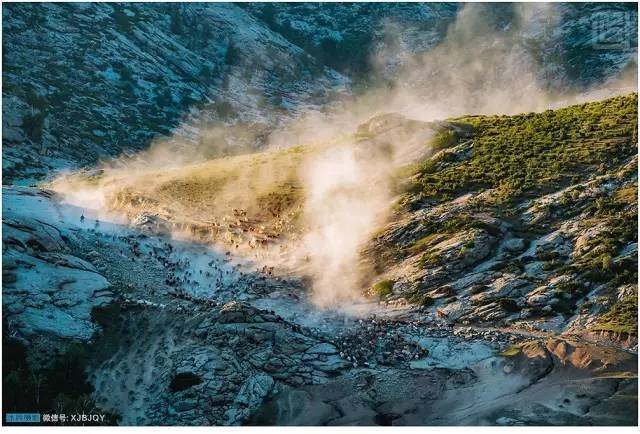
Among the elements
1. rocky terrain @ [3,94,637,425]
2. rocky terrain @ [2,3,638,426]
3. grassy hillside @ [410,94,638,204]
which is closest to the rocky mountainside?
rocky terrain @ [2,3,638,426]

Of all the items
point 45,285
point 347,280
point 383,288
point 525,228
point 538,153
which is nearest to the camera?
point 45,285

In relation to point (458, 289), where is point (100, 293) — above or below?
above

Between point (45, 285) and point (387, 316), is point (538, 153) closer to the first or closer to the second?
point (387, 316)

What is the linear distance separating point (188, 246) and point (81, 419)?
24.2 meters

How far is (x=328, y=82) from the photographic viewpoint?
173750 millimetres

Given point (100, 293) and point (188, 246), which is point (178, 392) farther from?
point (188, 246)

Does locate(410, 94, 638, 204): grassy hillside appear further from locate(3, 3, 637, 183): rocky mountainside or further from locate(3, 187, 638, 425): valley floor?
locate(3, 3, 637, 183): rocky mountainside

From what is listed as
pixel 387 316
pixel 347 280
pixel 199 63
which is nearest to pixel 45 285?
pixel 347 280

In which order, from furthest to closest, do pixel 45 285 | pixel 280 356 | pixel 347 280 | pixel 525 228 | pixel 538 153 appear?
pixel 538 153
pixel 525 228
pixel 347 280
pixel 45 285
pixel 280 356

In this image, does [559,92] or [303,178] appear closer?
[303,178]

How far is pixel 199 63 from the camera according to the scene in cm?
16000

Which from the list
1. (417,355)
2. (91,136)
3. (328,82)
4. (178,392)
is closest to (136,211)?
(178,392)

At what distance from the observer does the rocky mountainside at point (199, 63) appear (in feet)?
371

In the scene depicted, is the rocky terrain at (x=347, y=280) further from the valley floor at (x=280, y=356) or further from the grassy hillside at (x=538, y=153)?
the grassy hillside at (x=538, y=153)
